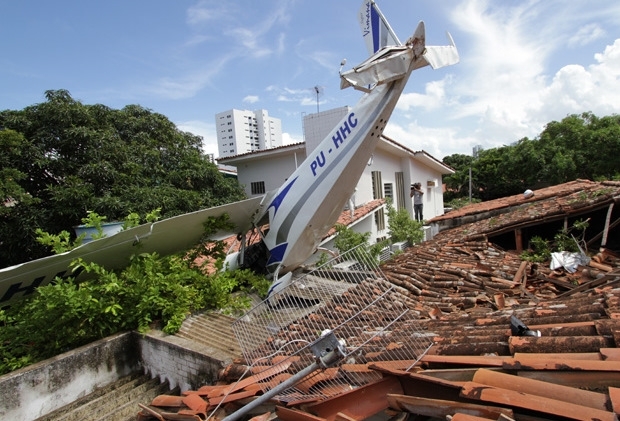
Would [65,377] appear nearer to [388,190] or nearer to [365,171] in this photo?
[365,171]

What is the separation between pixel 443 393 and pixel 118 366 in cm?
521

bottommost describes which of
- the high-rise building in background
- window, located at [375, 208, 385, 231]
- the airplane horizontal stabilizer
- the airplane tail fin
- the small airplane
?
window, located at [375, 208, 385, 231]

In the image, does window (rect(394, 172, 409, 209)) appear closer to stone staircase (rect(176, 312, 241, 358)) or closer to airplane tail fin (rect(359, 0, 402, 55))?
airplane tail fin (rect(359, 0, 402, 55))

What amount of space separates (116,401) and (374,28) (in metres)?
6.96

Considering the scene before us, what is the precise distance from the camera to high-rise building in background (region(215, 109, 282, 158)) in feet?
142

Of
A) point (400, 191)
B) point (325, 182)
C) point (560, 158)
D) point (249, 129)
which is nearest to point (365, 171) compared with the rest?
point (400, 191)

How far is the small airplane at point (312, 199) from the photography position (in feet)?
17.6

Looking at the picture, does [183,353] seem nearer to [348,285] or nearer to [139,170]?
[348,285]

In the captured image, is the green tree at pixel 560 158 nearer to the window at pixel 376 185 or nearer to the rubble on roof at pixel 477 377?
the window at pixel 376 185

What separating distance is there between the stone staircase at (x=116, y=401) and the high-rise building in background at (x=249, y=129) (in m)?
37.6

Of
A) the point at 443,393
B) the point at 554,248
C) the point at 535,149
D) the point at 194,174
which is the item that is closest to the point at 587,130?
the point at 535,149

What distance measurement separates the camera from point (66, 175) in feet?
37.5

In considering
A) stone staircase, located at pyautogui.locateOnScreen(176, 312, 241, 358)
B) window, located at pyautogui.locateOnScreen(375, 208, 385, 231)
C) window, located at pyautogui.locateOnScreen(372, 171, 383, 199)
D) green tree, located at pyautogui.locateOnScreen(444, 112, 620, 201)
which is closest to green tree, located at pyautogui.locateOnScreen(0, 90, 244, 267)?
stone staircase, located at pyautogui.locateOnScreen(176, 312, 241, 358)

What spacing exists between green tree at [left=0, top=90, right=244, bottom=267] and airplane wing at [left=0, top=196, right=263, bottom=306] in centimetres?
460
